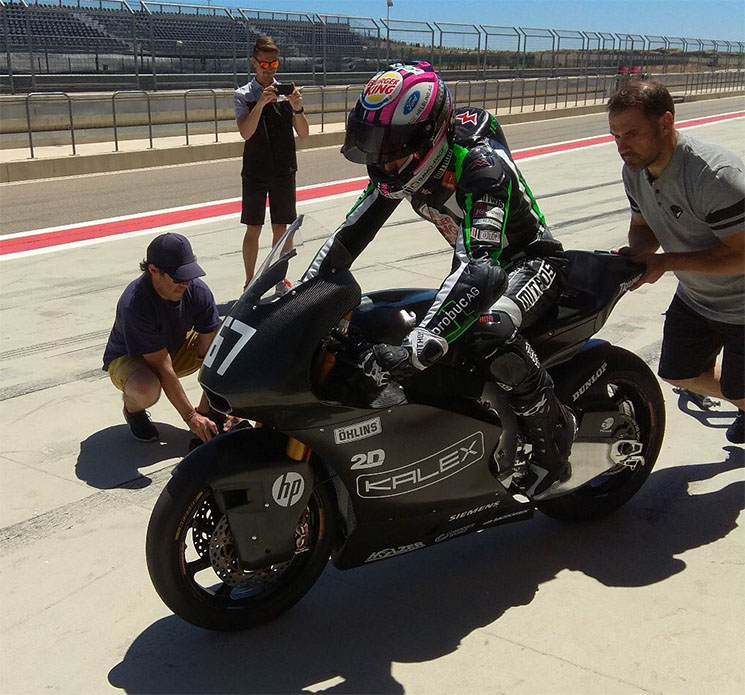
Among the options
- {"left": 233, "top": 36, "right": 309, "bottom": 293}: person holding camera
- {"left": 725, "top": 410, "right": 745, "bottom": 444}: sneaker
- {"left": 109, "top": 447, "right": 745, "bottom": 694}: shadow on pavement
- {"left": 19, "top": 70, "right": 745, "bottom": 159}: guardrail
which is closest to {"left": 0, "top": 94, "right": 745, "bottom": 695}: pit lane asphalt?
{"left": 109, "top": 447, "right": 745, "bottom": 694}: shadow on pavement

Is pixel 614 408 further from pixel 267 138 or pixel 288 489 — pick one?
pixel 267 138

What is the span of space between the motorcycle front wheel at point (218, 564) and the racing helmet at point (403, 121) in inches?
46.2

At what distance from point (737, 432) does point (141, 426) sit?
3087mm

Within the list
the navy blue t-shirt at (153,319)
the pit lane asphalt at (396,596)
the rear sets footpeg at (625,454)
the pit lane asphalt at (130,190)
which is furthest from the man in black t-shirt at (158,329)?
the pit lane asphalt at (130,190)

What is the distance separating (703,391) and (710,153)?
1333mm

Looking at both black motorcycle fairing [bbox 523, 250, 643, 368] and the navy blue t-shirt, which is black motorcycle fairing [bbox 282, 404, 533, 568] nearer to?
black motorcycle fairing [bbox 523, 250, 643, 368]

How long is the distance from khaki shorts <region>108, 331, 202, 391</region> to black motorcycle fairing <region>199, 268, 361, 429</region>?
187 centimetres

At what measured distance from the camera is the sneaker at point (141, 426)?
5.03 m

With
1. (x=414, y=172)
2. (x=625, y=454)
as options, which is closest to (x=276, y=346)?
(x=414, y=172)

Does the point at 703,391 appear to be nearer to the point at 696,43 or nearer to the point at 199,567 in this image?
the point at 199,567

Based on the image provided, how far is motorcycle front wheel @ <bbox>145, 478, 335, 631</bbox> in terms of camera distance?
3.06 meters

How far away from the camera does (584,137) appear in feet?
75.9

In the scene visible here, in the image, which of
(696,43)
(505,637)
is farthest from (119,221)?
(696,43)

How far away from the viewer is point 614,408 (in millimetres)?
4098
